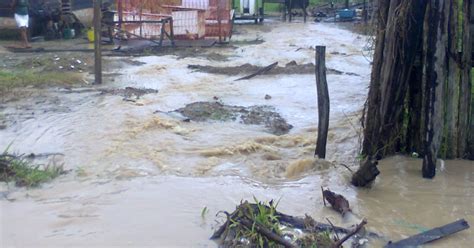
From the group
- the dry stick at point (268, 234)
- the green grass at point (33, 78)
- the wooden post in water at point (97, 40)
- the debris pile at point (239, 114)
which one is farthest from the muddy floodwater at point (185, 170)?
the green grass at point (33, 78)

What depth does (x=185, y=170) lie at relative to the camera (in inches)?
300

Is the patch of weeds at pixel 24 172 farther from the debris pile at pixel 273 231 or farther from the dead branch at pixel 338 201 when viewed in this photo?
the dead branch at pixel 338 201

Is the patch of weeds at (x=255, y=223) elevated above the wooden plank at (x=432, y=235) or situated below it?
above

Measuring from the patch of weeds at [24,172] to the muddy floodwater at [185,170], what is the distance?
0.13 m

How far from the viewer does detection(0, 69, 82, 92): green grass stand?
1264 centimetres

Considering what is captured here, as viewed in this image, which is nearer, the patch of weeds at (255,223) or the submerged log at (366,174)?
the patch of weeds at (255,223)

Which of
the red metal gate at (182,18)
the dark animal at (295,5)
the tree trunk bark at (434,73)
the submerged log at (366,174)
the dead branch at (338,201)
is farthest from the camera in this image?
the dark animal at (295,5)

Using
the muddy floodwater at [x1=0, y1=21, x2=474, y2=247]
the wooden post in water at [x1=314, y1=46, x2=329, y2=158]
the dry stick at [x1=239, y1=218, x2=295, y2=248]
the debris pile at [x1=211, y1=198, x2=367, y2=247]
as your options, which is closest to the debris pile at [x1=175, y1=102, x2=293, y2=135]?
the muddy floodwater at [x1=0, y1=21, x2=474, y2=247]

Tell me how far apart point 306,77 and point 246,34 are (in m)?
12.1

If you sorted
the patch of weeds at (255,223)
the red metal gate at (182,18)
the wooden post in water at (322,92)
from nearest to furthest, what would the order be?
the patch of weeds at (255,223) → the wooden post in water at (322,92) → the red metal gate at (182,18)

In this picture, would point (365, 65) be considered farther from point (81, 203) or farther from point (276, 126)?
point (81, 203)

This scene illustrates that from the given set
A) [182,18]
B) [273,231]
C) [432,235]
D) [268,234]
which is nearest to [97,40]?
[273,231]

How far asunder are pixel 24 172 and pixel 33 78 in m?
6.60

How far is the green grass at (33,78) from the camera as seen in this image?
A: 1264 cm
